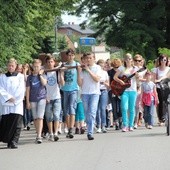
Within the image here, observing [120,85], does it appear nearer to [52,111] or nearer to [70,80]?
[70,80]

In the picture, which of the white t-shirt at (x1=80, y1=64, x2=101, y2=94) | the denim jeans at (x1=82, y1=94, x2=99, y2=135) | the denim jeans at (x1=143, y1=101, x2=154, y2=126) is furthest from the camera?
the denim jeans at (x1=143, y1=101, x2=154, y2=126)

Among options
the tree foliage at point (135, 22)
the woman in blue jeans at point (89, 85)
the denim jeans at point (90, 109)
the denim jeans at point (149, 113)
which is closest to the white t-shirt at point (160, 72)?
the denim jeans at point (149, 113)

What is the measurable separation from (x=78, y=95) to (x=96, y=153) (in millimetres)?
3697

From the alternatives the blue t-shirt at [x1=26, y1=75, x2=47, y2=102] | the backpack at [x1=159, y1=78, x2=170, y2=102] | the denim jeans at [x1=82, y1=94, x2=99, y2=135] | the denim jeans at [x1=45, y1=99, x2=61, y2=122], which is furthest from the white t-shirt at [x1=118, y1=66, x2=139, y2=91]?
the blue t-shirt at [x1=26, y1=75, x2=47, y2=102]

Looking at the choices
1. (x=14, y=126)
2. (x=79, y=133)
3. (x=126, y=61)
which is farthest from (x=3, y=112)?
(x=126, y=61)

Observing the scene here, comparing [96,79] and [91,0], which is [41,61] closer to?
[96,79]

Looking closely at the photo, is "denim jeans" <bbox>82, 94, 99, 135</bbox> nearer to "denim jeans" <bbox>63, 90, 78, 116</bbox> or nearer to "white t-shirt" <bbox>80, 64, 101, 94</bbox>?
"white t-shirt" <bbox>80, 64, 101, 94</bbox>

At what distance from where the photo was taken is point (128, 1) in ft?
149

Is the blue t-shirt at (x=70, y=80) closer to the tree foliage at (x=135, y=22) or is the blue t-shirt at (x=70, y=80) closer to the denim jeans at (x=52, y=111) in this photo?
the denim jeans at (x=52, y=111)

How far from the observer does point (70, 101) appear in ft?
45.6

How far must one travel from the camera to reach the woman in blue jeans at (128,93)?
14.9m

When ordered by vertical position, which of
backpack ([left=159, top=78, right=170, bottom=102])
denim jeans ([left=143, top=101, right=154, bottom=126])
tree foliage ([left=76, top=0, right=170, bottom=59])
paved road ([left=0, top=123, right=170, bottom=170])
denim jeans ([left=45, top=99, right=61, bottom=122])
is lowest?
paved road ([left=0, top=123, right=170, bottom=170])

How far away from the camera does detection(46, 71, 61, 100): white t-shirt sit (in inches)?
526

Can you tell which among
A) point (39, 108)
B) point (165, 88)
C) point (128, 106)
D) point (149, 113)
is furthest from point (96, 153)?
point (149, 113)
